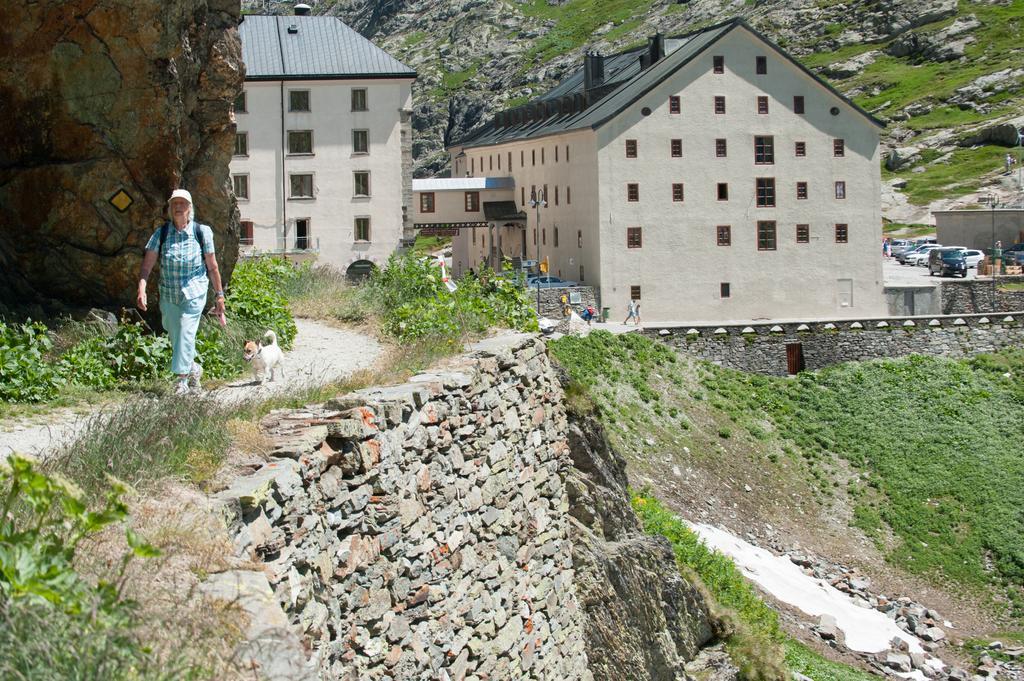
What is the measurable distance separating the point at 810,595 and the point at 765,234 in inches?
1321

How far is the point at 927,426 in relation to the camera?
4644 cm

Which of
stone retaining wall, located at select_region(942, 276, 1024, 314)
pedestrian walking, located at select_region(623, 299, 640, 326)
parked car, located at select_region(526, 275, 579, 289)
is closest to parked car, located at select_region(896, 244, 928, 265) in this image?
stone retaining wall, located at select_region(942, 276, 1024, 314)

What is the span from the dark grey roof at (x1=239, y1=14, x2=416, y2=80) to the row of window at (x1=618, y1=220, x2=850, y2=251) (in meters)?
12.6

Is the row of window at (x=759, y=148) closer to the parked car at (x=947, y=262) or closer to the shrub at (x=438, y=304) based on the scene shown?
the parked car at (x=947, y=262)

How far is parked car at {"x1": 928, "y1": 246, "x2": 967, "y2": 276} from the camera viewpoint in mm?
69688

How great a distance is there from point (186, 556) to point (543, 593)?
708 centimetres

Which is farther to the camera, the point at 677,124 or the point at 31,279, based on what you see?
the point at 677,124

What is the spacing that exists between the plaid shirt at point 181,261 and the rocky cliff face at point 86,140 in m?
2.64

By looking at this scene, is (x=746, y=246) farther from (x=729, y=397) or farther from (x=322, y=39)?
(x=322, y=39)

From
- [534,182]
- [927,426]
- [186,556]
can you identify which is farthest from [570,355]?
[186,556]

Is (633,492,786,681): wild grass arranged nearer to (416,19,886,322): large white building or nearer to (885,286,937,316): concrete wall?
(416,19,886,322): large white building

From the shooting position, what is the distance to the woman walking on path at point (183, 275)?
33.4 ft

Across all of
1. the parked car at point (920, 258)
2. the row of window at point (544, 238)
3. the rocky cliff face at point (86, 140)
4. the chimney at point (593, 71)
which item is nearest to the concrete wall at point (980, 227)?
the parked car at point (920, 258)

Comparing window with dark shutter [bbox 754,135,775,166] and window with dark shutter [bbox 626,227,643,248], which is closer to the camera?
window with dark shutter [bbox 626,227,643,248]
